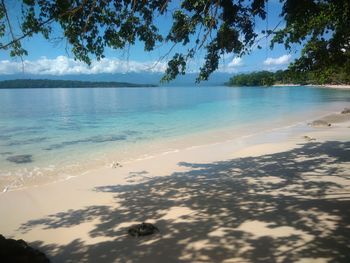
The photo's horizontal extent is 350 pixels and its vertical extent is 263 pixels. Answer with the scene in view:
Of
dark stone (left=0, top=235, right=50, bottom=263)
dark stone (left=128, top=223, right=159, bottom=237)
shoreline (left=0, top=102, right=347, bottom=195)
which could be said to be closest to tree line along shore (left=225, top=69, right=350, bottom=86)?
dark stone (left=128, top=223, right=159, bottom=237)

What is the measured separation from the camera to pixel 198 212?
686 centimetres

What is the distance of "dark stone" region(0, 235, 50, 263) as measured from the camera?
4.27m

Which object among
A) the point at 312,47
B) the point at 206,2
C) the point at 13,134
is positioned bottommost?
the point at 13,134

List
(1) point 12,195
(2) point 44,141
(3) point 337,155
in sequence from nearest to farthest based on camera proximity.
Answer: (1) point 12,195, (3) point 337,155, (2) point 44,141

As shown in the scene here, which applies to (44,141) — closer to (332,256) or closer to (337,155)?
(337,155)

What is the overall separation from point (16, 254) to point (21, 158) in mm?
11700

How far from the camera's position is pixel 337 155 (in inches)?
447

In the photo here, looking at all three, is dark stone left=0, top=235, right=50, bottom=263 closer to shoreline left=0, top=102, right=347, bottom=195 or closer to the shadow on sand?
the shadow on sand

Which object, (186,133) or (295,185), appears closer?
(295,185)

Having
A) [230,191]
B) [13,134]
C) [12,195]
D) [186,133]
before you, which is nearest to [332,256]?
[230,191]

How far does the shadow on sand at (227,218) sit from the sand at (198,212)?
2 cm

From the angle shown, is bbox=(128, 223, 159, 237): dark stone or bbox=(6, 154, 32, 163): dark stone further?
bbox=(6, 154, 32, 163): dark stone

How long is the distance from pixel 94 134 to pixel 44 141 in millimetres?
3857

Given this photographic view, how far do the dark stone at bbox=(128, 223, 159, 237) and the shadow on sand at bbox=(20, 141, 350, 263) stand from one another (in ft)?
0.44
